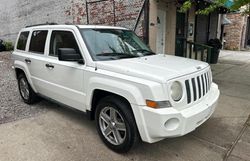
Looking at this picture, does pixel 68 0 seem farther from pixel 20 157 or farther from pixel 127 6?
pixel 20 157

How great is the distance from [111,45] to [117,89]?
1.10m

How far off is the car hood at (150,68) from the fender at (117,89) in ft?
0.55

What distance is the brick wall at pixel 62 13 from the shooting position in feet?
27.3

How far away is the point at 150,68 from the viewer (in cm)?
311

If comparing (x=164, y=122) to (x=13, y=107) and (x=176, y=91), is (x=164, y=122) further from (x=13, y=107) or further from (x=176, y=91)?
(x=13, y=107)

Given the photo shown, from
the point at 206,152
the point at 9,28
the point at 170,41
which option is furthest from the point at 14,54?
the point at 9,28

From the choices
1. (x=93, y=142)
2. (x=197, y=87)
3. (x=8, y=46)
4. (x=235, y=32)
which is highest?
(x=235, y=32)

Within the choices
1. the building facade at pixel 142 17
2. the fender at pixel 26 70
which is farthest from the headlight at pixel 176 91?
the building facade at pixel 142 17

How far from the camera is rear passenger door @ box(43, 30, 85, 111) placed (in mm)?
3658

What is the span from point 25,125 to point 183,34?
855 centimetres

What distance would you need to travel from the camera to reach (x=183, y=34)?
35.2 ft

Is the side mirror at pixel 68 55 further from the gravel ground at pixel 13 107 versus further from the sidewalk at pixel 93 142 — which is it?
the gravel ground at pixel 13 107

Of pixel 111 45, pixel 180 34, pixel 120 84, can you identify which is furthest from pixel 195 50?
pixel 120 84

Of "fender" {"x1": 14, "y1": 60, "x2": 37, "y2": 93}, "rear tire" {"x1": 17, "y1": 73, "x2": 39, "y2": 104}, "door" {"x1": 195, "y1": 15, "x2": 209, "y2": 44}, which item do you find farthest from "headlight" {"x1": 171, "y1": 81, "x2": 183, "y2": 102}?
"door" {"x1": 195, "y1": 15, "x2": 209, "y2": 44}
